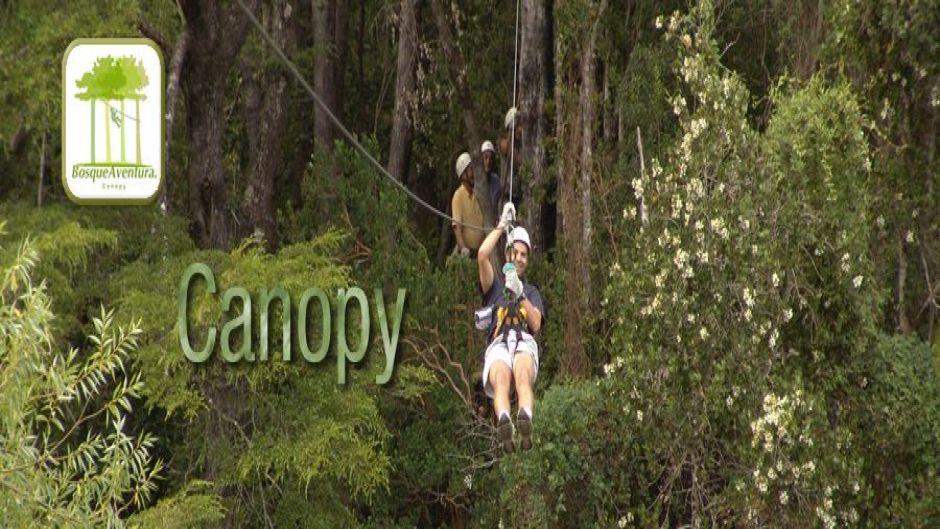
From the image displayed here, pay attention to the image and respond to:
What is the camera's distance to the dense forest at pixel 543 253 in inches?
709

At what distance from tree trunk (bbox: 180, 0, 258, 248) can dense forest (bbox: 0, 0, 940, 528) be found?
3 centimetres

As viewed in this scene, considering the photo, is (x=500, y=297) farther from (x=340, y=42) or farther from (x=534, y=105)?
(x=340, y=42)

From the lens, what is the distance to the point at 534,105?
22.4 m

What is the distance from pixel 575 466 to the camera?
19609 millimetres

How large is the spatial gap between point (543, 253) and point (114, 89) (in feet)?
13.5

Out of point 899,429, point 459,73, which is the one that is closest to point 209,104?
point 459,73

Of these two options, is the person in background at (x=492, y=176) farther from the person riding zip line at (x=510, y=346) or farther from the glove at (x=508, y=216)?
the glove at (x=508, y=216)

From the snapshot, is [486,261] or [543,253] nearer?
[486,261]

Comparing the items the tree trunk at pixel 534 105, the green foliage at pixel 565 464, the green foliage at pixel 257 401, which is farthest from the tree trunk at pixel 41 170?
the green foliage at pixel 565 464

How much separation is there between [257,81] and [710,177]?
6.86 metres

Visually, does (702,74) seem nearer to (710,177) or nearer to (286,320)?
(710,177)

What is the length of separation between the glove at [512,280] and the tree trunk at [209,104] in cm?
835

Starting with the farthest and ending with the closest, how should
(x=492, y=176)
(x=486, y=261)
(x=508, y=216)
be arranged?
(x=492, y=176), (x=486, y=261), (x=508, y=216)

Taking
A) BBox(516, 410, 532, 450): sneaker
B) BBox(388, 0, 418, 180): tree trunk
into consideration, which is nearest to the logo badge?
BBox(388, 0, 418, 180): tree trunk
